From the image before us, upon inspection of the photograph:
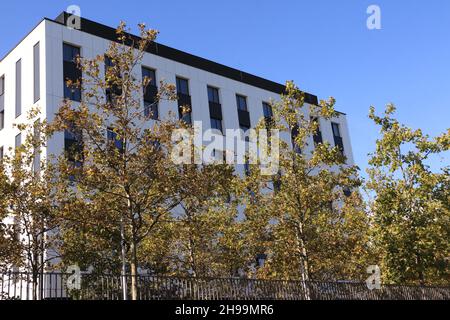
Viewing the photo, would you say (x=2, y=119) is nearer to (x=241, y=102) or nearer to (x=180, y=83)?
(x=180, y=83)

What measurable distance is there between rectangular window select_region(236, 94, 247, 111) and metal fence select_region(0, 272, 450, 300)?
94.8ft

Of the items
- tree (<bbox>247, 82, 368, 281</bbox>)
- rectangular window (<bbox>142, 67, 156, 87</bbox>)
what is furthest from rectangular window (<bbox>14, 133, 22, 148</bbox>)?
tree (<bbox>247, 82, 368, 281</bbox>)

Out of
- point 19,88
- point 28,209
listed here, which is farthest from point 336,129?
point 28,209

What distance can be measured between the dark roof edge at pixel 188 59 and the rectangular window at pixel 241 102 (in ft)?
5.52

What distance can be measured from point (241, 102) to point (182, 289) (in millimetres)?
33849

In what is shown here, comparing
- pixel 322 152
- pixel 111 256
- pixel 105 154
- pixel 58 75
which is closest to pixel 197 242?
pixel 111 256

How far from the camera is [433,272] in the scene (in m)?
24.1

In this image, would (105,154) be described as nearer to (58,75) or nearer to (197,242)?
(197,242)

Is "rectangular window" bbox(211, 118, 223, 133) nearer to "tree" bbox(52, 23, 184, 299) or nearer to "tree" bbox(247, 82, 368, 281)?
"tree" bbox(247, 82, 368, 281)

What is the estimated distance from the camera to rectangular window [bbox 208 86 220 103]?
4519 cm

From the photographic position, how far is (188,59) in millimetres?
44688

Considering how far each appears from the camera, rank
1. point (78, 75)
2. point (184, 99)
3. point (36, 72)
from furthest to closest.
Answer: point (184, 99)
point (78, 75)
point (36, 72)

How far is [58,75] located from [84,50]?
125 inches

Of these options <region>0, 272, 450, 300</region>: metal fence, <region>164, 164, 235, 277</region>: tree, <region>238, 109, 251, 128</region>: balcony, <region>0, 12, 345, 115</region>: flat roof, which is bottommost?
<region>0, 272, 450, 300</region>: metal fence
